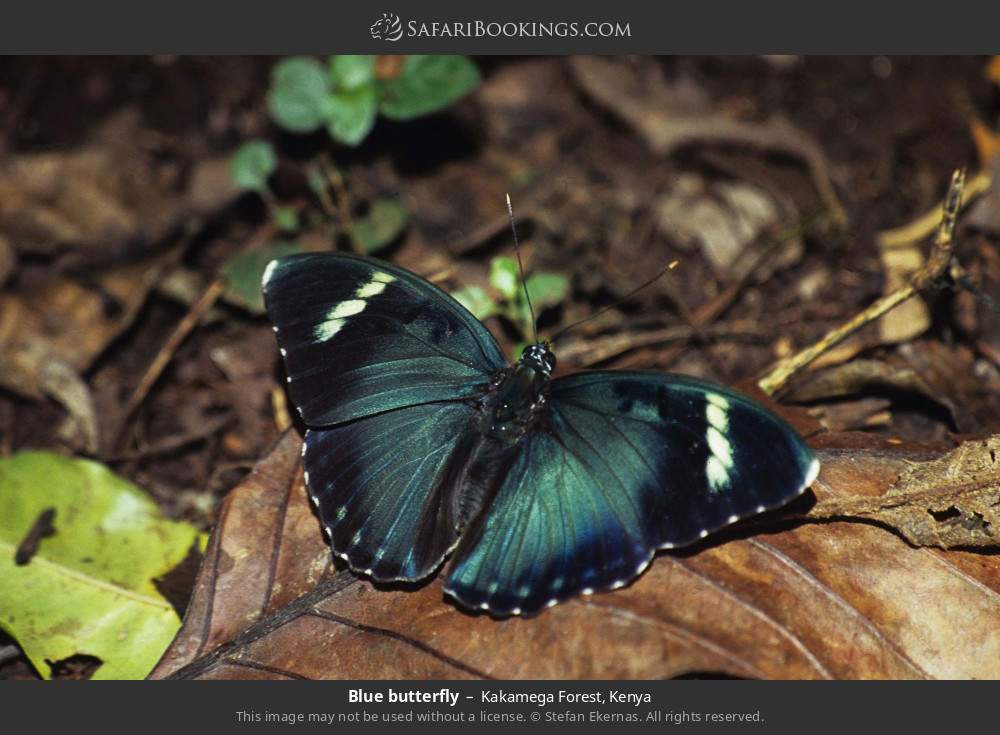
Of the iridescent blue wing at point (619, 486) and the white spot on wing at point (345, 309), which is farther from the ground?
the white spot on wing at point (345, 309)

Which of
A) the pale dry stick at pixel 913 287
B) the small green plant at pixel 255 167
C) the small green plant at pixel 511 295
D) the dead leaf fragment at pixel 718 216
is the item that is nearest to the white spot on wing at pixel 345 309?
the small green plant at pixel 511 295

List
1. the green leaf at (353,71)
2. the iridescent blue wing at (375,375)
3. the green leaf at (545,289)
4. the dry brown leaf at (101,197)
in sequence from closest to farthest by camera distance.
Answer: the iridescent blue wing at (375,375), the green leaf at (545,289), the green leaf at (353,71), the dry brown leaf at (101,197)

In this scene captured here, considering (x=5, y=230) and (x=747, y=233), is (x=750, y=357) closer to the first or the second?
(x=747, y=233)

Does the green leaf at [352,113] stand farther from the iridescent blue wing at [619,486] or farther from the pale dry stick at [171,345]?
the iridescent blue wing at [619,486]

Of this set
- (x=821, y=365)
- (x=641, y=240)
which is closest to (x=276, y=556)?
(x=821, y=365)

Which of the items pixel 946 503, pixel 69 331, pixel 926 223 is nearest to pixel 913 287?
pixel 946 503

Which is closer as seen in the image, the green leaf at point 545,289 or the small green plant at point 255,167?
the green leaf at point 545,289

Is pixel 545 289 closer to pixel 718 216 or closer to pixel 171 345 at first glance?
pixel 718 216
